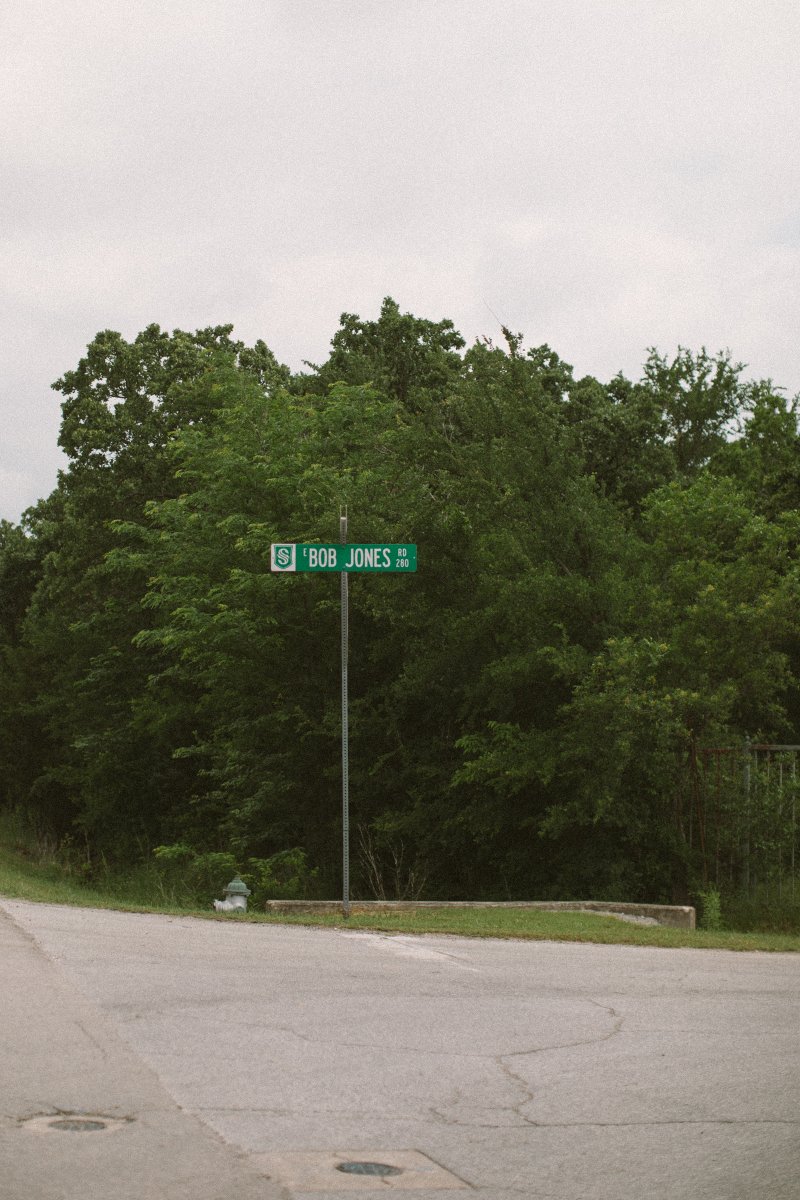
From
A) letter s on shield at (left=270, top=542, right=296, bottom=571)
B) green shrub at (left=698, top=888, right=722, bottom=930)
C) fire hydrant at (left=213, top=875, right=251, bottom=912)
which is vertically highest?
letter s on shield at (left=270, top=542, right=296, bottom=571)

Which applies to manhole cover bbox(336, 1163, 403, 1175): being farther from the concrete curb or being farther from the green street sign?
the concrete curb

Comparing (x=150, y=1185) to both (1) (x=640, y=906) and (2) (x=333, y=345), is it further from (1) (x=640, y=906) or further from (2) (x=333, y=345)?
(2) (x=333, y=345)

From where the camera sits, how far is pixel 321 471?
92.7ft

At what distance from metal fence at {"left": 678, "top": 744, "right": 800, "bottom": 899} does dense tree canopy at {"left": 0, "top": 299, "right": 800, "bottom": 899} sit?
0.66ft

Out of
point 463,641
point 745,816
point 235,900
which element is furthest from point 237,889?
point 745,816

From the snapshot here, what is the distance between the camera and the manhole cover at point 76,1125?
19.9 ft

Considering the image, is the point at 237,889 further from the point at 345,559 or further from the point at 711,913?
the point at 711,913

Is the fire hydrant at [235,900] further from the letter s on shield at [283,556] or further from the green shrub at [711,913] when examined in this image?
the green shrub at [711,913]

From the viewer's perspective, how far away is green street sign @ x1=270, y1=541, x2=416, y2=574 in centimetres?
1564

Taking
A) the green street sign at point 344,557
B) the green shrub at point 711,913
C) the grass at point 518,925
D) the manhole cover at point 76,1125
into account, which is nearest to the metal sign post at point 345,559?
the green street sign at point 344,557

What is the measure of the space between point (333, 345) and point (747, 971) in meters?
44.7

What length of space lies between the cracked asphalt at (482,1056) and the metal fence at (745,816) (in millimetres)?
6919

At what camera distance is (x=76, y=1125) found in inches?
242

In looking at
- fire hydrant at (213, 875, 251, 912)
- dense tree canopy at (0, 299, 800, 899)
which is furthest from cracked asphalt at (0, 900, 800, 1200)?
dense tree canopy at (0, 299, 800, 899)
